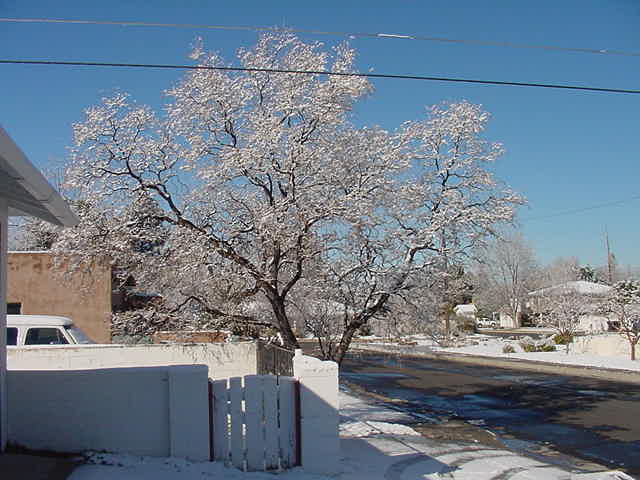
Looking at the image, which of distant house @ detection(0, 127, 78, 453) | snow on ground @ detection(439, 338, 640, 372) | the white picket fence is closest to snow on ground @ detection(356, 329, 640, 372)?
snow on ground @ detection(439, 338, 640, 372)

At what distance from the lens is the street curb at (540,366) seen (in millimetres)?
26312

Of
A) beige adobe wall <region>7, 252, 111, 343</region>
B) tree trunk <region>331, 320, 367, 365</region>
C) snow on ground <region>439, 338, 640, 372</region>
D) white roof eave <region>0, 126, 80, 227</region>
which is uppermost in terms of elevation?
white roof eave <region>0, 126, 80, 227</region>

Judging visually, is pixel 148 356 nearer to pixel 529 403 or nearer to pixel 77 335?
pixel 77 335

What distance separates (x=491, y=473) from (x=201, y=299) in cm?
614

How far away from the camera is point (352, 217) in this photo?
1201cm

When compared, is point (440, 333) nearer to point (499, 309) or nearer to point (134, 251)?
point (134, 251)

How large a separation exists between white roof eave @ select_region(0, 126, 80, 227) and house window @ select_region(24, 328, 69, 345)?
240 inches

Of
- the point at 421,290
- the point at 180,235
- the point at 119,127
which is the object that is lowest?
the point at 421,290

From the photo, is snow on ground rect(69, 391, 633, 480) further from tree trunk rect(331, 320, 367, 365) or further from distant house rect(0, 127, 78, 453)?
distant house rect(0, 127, 78, 453)

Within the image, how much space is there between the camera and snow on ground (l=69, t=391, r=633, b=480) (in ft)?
24.9

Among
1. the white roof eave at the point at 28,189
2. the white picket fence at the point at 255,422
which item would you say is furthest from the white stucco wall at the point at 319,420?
the white roof eave at the point at 28,189

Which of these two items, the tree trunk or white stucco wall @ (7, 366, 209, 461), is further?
the tree trunk

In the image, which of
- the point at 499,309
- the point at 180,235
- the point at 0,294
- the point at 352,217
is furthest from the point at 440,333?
the point at 499,309

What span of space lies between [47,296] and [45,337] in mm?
6399
